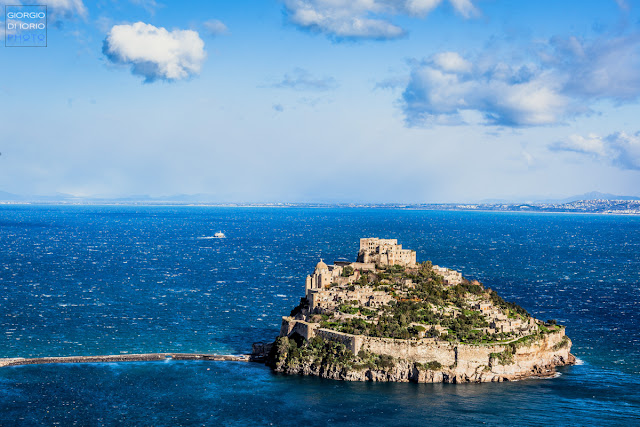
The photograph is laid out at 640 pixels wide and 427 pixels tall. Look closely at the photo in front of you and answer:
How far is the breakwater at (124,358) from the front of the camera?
96.6 meters

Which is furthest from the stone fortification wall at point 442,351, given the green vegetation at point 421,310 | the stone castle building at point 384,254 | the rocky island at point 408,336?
the stone castle building at point 384,254

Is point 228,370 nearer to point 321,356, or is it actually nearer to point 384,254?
point 321,356

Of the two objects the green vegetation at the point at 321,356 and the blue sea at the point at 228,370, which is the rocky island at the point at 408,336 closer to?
the green vegetation at the point at 321,356

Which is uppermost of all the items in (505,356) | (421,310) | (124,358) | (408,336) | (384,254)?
(384,254)

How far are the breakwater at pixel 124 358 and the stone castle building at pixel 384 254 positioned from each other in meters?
39.2

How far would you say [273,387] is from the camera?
9038cm

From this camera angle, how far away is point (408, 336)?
9688cm

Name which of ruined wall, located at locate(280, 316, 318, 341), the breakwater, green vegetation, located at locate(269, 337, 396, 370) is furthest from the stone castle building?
the breakwater

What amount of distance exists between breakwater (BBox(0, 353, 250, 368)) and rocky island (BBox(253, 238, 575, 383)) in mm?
5048

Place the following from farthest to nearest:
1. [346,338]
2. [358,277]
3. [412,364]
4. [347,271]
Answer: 1. [347,271]
2. [358,277]
3. [346,338]
4. [412,364]

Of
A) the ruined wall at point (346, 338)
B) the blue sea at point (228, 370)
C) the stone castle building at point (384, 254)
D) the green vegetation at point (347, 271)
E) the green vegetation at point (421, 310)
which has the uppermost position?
the stone castle building at point (384, 254)

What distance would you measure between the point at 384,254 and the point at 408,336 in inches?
1489

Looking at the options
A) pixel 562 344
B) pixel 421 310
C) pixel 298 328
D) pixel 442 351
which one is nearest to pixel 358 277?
pixel 421 310

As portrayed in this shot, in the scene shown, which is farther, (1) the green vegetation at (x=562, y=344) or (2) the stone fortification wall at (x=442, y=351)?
(1) the green vegetation at (x=562, y=344)
